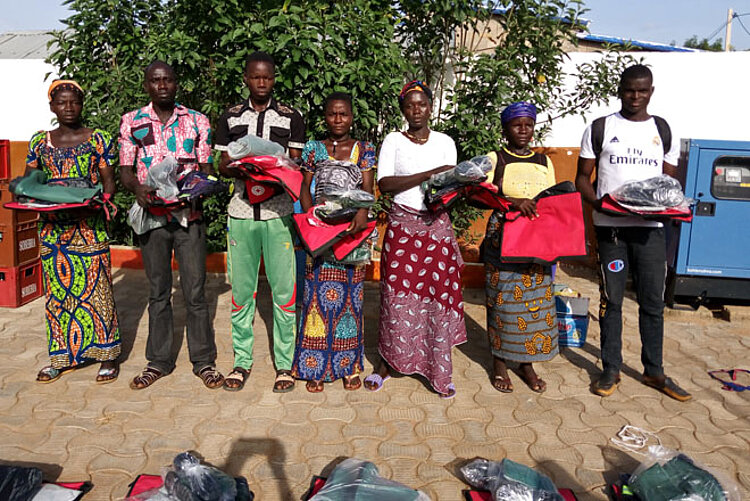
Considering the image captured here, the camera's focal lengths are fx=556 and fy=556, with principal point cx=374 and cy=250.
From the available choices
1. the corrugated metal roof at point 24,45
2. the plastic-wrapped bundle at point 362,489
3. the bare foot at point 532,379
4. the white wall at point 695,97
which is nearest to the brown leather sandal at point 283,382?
the plastic-wrapped bundle at point 362,489

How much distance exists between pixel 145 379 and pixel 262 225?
4.34 feet

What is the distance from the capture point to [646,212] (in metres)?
3.35

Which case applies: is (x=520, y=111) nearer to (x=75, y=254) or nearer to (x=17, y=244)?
(x=75, y=254)

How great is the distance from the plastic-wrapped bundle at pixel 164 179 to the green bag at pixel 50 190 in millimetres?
516

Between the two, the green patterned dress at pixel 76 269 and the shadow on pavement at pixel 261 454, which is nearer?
the shadow on pavement at pixel 261 454

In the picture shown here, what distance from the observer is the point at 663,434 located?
3234 millimetres

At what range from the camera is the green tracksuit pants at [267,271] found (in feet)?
11.7

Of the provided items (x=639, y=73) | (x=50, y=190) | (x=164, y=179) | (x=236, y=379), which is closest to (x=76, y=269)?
(x=50, y=190)

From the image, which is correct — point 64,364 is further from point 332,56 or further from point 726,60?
point 726,60

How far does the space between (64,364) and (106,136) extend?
1.60 meters

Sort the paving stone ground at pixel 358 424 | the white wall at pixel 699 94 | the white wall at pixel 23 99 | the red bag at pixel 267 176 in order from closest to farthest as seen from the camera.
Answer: the paving stone ground at pixel 358 424, the red bag at pixel 267 176, the white wall at pixel 699 94, the white wall at pixel 23 99

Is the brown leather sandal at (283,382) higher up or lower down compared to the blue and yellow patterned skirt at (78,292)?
lower down

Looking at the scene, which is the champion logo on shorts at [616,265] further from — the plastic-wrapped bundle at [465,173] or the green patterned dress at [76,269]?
the green patterned dress at [76,269]

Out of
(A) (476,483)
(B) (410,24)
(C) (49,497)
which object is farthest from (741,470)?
(B) (410,24)
